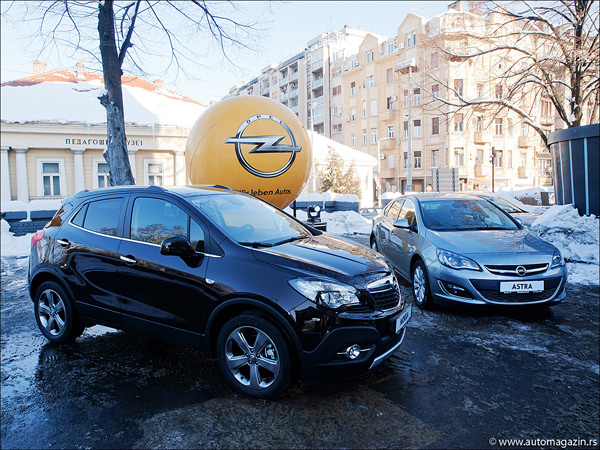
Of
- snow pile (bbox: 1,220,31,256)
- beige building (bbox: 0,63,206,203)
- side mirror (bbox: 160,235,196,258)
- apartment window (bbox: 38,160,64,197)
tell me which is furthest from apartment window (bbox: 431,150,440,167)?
side mirror (bbox: 160,235,196,258)

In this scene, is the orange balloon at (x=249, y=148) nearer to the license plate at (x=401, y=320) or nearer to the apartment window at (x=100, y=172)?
the license plate at (x=401, y=320)

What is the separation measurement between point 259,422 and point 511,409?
1848mm

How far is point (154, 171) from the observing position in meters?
26.1

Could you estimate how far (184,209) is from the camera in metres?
3.91

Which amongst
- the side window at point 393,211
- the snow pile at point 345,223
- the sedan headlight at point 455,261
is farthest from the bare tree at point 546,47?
the sedan headlight at point 455,261

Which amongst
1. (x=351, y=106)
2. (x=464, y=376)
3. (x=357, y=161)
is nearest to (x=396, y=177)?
(x=351, y=106)

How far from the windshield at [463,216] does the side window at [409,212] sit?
0.16 meters

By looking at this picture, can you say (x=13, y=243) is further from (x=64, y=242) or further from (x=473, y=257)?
(x=473, y=257)

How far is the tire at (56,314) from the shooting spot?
449 cm

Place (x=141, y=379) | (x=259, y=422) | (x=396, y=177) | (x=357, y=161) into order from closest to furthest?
(x=259, y=422) < (x=141, y=379) < (x=357, y=161) < (x=396, y=177)

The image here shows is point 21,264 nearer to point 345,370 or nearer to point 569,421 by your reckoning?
point 345,370

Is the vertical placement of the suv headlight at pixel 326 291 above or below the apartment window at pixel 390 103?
below

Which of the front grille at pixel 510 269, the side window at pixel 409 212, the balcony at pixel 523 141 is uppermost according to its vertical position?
the balcony at pixel 523 141

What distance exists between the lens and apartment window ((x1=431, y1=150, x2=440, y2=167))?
43.3 meters
